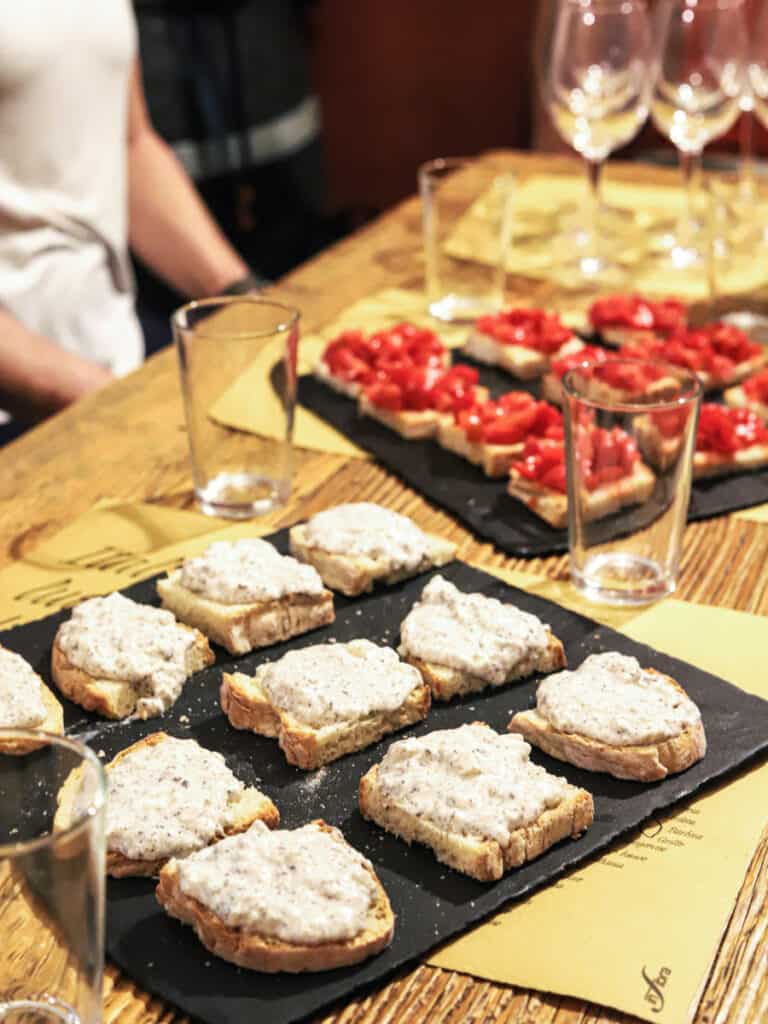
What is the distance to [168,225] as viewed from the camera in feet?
9.57

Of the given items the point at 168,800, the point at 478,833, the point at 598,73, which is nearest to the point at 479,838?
the point at 478,833

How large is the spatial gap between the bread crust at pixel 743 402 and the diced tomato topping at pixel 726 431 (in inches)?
Result: 3.2

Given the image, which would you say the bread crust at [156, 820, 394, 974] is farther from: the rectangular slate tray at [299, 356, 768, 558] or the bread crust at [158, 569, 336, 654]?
the rectangular slate tray at [299, 356, 768, 558]

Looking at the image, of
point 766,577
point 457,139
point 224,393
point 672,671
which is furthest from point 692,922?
point 457,139

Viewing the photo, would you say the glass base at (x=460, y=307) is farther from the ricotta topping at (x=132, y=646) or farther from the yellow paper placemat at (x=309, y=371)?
the ricotta topping at (x=132, y=646)

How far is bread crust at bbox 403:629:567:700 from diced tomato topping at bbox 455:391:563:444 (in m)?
0.48

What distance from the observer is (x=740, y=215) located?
8.86 feet

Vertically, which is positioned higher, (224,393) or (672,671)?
(224,393)

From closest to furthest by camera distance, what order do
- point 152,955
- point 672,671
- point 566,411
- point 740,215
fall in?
point 152,955 < point 672,671 < point 566,411 < point 740,215

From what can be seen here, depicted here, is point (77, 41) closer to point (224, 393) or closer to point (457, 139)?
point (224, 393)

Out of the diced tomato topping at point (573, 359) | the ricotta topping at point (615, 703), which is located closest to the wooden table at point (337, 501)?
the ricotta topping at point (615, 703)

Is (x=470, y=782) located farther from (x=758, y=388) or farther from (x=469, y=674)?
(x=758, y=388)

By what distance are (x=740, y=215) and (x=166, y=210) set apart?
1128mm

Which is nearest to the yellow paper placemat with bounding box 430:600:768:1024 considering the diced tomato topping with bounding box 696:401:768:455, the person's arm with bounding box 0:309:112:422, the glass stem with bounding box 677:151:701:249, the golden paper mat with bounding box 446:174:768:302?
the diced tomato topping with bounding box 696:401:768:455
